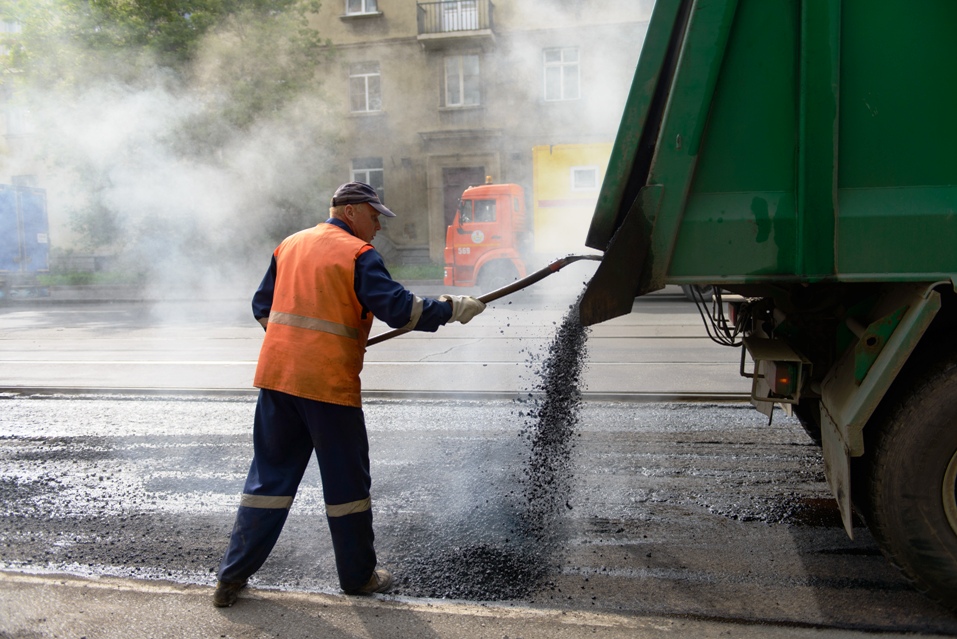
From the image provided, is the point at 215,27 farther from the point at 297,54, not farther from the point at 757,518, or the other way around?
the point at 757,518

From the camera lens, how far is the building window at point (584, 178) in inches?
488

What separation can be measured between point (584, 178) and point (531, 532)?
1045cm

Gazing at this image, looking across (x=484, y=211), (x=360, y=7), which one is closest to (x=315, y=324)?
(x=484, y=211)

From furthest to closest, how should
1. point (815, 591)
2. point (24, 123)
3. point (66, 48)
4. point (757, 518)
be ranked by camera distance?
point (24, 123) < point (66, 48) < point (757, 518) < point (815, 591)

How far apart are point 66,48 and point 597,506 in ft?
35.4

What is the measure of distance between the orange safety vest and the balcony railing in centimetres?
1328

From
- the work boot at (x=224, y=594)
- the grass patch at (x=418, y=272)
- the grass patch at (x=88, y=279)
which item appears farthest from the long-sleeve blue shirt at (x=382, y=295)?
the grass patch at (x=88, y=279)

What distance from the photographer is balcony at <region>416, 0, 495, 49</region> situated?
50.9 ft

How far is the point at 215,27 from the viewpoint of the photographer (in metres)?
14.4

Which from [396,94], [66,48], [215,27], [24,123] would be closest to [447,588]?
[66,48]

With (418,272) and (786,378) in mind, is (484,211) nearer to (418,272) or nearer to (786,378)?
(418,272)

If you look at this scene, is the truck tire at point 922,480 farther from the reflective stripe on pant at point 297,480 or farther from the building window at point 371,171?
the building window at point 371,171

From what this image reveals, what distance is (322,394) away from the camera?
2.62 meters

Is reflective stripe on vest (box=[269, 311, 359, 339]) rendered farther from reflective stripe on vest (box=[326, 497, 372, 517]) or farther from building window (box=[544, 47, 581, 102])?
building window (box=[544, 47, 581, 102])
